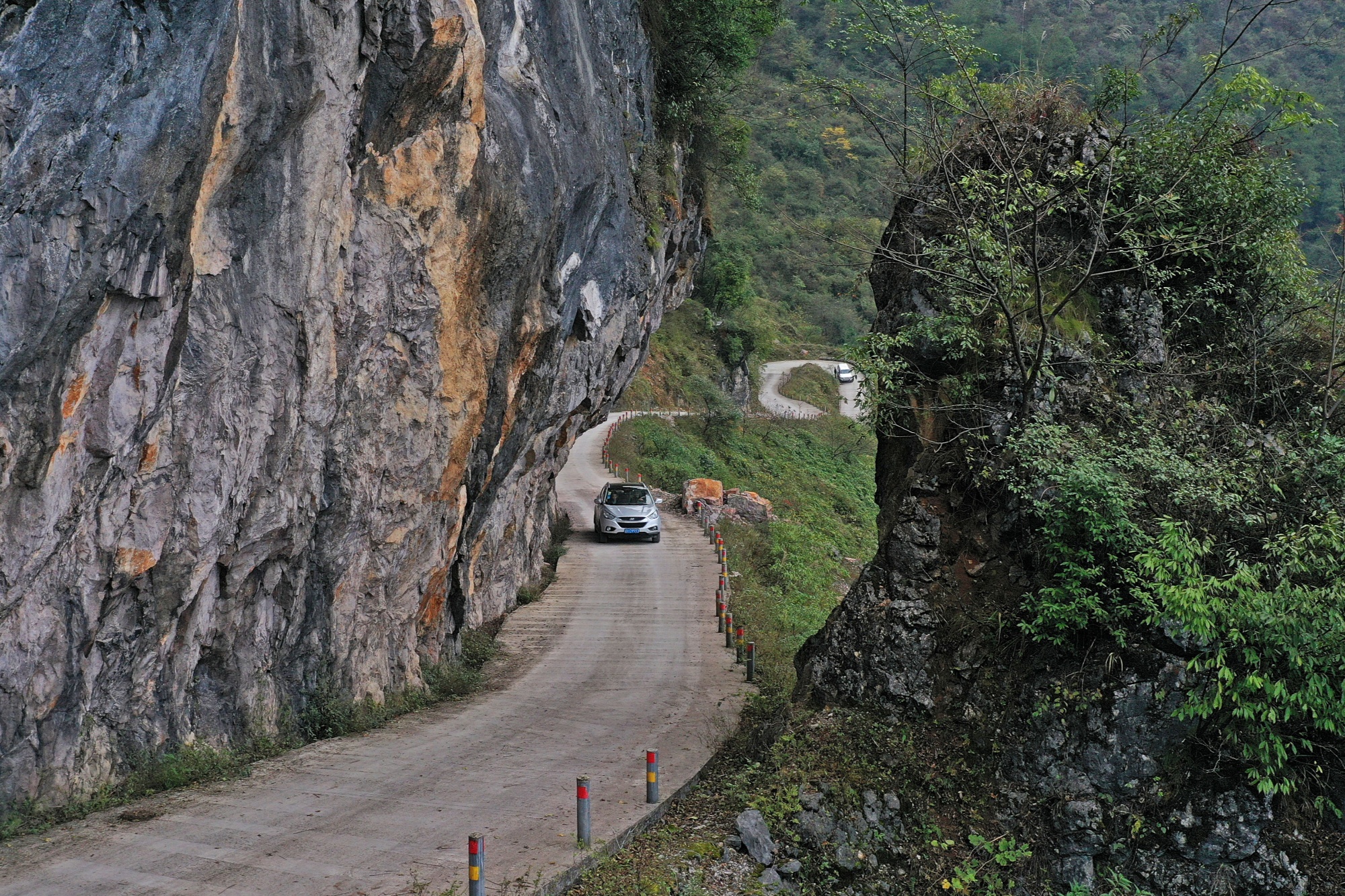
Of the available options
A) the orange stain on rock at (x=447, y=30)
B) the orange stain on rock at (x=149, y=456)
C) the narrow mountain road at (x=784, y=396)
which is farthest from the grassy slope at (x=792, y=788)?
the narrow mountain road at (x=784, y=396)

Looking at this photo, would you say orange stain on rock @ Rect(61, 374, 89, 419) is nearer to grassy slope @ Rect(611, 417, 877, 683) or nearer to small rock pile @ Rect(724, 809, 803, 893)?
small rock pile @ Rect(724, 809, 803, 893)

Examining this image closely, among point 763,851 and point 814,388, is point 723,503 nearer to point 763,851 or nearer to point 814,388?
point 763,851

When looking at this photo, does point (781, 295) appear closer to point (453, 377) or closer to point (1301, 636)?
point (453, 377)

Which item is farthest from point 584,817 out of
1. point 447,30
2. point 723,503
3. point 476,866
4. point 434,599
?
point 723,503

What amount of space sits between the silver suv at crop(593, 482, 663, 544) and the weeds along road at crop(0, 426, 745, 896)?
7.49 metres

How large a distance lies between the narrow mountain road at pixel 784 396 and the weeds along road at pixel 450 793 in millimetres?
37701

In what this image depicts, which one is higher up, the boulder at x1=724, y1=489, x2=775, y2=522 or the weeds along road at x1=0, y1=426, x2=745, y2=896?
the boulder at x1=724, y1=489, x2=775, y2=522

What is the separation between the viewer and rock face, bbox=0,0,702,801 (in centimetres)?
734

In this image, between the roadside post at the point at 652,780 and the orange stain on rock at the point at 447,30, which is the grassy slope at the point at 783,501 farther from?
the orange stain on rock at the point at 447,30

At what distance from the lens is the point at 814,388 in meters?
63.7

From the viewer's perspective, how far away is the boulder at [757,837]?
922 centimetres

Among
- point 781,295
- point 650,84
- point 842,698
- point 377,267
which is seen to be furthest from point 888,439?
point 781,295

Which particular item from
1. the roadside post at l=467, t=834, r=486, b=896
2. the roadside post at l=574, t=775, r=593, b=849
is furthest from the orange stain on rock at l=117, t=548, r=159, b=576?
the roadside post at l=574, t=775, r=593, b=849

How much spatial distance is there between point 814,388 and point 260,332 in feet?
183
